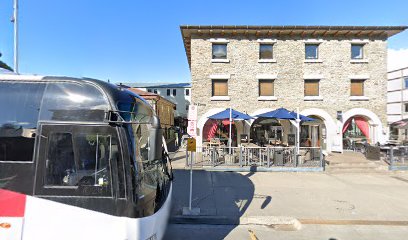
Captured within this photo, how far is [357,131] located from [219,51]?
11604 millimetres

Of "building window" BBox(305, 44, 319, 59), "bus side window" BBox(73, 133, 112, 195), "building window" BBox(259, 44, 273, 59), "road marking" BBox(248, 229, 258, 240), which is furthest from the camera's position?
"building window" BBox(305, 44, 319, 59)

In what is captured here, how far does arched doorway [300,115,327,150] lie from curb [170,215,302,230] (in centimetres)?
1221

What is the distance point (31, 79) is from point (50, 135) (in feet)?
2.79

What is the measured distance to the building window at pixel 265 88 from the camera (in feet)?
57.1

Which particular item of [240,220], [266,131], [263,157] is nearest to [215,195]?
[240,220]

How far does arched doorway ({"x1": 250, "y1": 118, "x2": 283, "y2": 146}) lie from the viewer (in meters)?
17.5

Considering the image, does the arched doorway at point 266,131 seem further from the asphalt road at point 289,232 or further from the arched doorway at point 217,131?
the asphalt road at point 289,232

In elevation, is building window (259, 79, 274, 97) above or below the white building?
below

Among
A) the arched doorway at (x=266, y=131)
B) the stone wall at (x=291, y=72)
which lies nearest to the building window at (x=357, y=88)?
the stone wall at (x=291, y=72)

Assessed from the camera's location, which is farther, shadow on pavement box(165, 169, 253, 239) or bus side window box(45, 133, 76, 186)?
shadow on pavement box(165, 169, 253, 239)

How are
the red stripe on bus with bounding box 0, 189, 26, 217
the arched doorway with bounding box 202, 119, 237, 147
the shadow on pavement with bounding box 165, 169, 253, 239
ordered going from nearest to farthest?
1. the red stripe on bus with bounding box 0, 189, 26, 217
2. the shadow on pavement with bounding box 165, 169, 253, 239
3. the arched doorway with bounding box 202, 119, 237, 147

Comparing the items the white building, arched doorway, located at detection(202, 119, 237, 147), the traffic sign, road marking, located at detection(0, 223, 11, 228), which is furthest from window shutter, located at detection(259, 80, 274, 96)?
the white building

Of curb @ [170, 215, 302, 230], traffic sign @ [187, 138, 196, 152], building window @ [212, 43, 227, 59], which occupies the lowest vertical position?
curb @ [170, 215, 302, 230]

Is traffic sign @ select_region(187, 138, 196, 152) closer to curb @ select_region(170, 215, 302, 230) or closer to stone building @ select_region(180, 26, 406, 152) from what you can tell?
curb @ select_region(170, 215, 302, 230)
